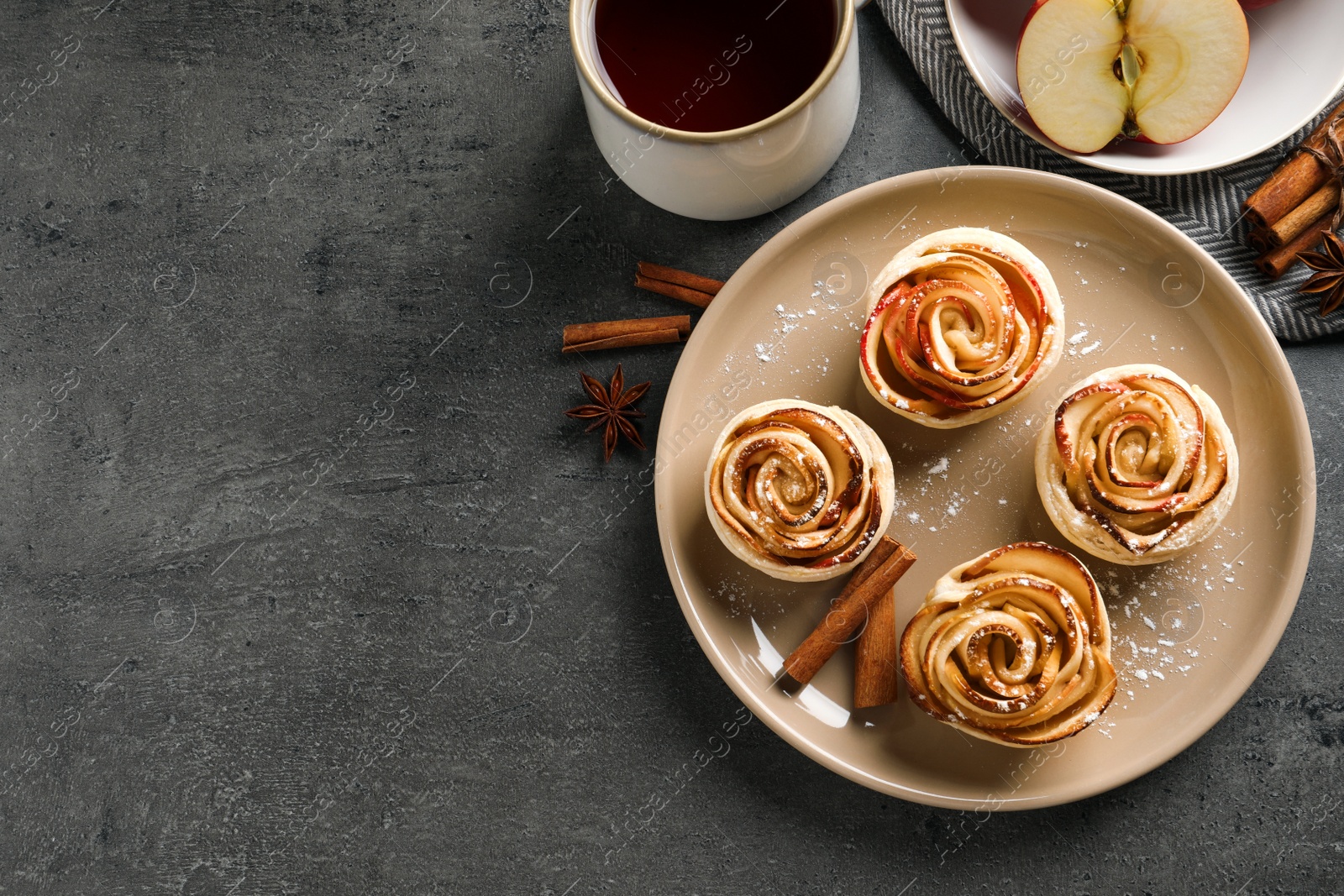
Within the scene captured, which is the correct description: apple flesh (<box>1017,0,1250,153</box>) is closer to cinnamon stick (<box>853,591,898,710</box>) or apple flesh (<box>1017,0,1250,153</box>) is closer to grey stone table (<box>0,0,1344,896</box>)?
grey stone table (<box>0,0,1344,896</box>)

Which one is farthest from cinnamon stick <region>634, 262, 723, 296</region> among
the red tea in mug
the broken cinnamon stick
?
the red tea in mug

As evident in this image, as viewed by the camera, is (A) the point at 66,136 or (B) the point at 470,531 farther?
(A) the point at 66,136

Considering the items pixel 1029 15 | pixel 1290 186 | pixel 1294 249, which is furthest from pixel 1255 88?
pixel 1029 15

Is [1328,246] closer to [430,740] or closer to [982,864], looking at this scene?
[982,864]

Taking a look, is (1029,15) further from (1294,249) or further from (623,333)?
(623,333)

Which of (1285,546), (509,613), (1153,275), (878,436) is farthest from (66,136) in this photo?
(1285,546)

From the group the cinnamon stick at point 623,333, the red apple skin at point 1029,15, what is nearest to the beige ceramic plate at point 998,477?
the cinnamon stick at point 623,333
